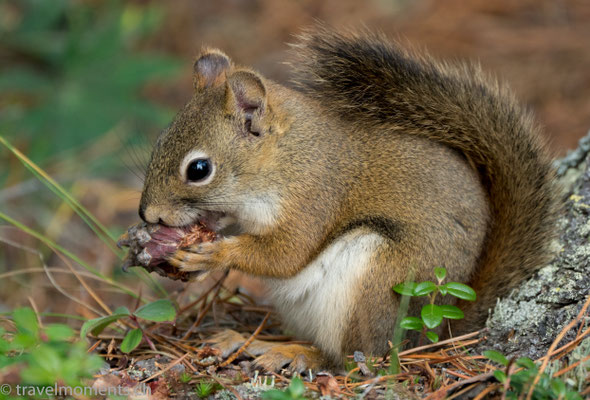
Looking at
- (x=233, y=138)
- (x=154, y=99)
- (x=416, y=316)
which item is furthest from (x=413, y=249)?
(x=154, y=99)

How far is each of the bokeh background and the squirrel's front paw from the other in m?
1.58

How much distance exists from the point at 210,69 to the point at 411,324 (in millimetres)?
1193

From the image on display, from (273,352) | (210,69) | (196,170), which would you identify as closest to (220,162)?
(196,170)

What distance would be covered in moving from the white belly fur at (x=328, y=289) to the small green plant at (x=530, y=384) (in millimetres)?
578

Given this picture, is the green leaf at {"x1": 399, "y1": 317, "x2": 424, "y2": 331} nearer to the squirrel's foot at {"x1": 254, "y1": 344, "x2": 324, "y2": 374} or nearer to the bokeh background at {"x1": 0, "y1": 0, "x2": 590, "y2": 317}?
the squirrel's foot at {"x1": 254, "y1": 344, "x2": 324, "y2": 374}

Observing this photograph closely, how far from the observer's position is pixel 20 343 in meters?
1.64

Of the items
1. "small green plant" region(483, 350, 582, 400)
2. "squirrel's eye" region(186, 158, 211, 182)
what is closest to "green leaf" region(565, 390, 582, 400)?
"small green plant" region(483, 350, 582, 400)

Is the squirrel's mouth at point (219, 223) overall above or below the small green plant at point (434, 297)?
above

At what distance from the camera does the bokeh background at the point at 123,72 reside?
4105 millimetres

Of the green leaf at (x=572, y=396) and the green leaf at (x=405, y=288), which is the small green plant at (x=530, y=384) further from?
the green leaf at (x=405, y=288)

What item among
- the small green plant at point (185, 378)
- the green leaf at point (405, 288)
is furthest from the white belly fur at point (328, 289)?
the small green plant at point (185, 378)

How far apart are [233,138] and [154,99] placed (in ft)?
11.3

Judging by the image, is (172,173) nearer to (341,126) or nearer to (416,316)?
(341,126)

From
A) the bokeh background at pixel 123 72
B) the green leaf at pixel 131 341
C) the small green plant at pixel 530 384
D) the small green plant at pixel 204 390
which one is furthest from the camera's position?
the bokeh background at pixel 123 72
